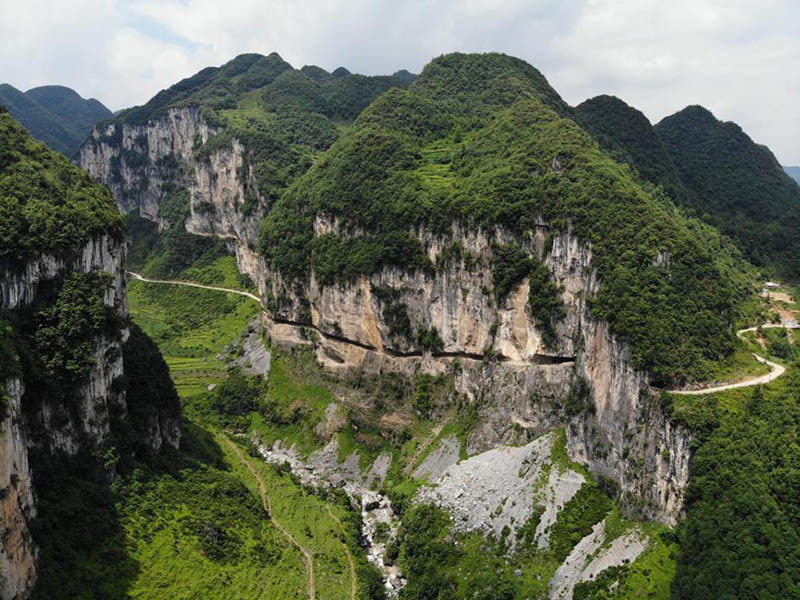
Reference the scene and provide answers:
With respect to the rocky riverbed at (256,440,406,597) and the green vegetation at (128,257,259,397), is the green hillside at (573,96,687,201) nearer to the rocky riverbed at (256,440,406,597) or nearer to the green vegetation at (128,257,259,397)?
the rocky riverbed at (256,440,406,597)

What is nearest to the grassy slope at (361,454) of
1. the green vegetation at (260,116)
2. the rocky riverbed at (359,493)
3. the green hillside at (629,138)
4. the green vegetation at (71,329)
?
the rocky riverbed at (359,493)

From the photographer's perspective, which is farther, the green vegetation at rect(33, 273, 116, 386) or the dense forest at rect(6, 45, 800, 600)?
the green vegetation at rect(33, 273, 116, 386)

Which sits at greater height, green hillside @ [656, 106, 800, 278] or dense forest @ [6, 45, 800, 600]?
green hillside @ [656, 106, 800, 278]

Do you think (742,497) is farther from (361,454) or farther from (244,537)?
(361,454)

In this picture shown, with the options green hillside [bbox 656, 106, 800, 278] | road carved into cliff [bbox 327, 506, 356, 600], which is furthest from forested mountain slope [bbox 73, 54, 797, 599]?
green hillside [bbox 656, 106, 800, 278]

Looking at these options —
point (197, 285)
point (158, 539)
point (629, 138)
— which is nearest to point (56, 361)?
point (158, 539)

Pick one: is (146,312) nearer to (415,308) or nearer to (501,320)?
(415,308)
